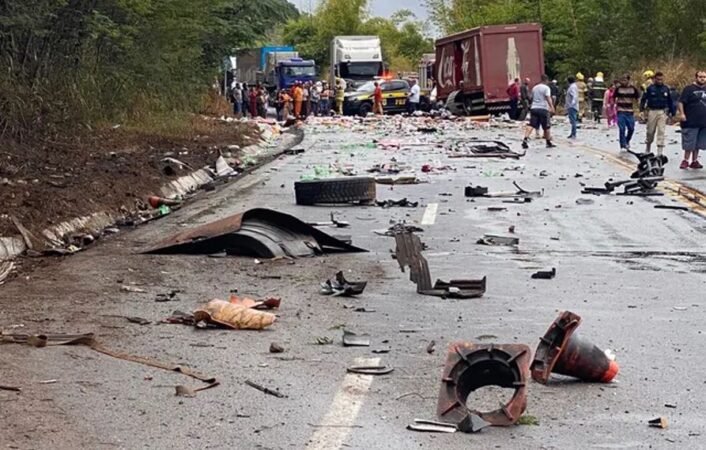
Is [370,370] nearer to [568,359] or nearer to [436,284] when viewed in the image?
[568,359]

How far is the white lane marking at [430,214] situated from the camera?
15.5 metres

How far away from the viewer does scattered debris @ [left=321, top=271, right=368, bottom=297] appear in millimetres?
10109

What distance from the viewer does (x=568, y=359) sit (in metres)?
6.96

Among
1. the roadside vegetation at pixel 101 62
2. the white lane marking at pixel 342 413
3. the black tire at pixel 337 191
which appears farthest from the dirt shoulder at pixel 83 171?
the white lane marking at pixel 342 413

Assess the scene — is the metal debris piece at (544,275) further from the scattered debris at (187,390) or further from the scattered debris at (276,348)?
the scattered debris at (187,390)

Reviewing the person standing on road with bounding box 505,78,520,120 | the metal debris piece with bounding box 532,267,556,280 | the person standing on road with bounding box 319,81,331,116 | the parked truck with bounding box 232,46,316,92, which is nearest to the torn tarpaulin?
the metal debris piece with bounding box 532,267,556,280

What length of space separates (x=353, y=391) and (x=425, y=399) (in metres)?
0.44

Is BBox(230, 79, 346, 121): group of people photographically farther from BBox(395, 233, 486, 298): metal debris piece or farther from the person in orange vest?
BBox(395, 233, 486, 298): metal debris piece

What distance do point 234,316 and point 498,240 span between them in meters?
5.47

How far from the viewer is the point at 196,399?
21.8 feet

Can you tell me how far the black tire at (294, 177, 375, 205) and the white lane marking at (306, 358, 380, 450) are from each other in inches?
391

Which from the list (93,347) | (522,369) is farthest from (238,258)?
(522,369)

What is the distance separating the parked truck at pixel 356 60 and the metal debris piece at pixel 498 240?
2259 inches

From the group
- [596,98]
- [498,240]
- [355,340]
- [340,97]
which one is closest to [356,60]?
[340,97]
